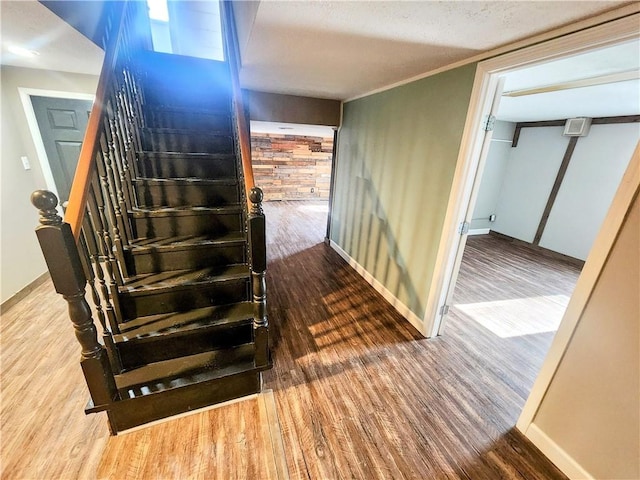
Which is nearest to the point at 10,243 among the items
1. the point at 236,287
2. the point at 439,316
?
the point at 236,287

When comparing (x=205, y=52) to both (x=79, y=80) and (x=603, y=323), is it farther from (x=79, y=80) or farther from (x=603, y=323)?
(x=603, y=323)

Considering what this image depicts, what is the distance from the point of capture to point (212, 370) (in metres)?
1.50

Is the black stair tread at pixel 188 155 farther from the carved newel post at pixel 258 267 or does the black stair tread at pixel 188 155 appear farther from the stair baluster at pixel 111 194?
the carved newel post at pixel 258 267

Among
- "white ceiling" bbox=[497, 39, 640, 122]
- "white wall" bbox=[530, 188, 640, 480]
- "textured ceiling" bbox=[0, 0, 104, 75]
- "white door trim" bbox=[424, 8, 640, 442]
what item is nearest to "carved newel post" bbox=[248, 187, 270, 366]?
"white door trim" bbox=[424, 8, 640, 442]

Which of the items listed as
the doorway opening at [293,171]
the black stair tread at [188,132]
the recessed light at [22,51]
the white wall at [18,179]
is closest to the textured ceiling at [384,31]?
the black stair tread at [188,132]

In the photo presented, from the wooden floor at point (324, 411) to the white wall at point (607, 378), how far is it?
0.26 meters

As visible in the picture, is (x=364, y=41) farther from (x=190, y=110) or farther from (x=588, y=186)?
(x=588, y=186)

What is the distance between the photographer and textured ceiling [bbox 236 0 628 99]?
1.08 meters

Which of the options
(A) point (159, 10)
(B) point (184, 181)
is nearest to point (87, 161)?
(B) point (184, 181)

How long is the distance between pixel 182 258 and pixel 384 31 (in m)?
1.85

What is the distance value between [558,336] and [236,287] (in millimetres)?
1860

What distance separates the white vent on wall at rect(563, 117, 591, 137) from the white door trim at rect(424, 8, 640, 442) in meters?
3.70

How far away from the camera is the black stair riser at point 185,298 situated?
5.20 ft

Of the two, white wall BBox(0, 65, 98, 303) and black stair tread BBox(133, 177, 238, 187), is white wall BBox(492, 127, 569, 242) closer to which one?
black stair tread BBox(133, 177, 238, 187)
